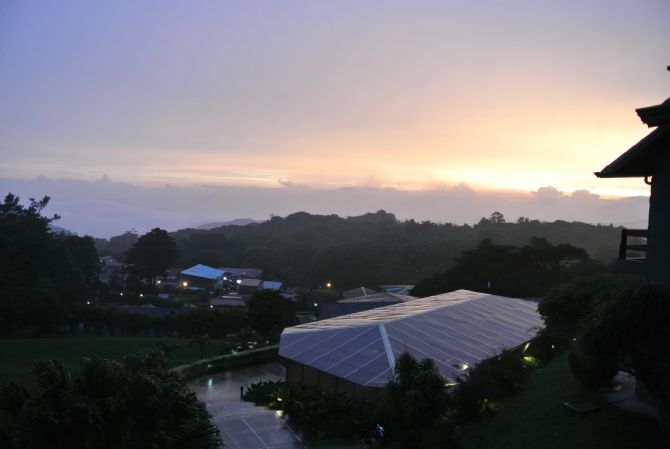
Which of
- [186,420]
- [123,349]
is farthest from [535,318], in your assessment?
[123,349]

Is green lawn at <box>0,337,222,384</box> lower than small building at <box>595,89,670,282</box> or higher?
lower

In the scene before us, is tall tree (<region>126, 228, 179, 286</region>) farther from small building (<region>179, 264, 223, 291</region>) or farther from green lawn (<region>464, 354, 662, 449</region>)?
green lawn (<region>464, 354, 662, 449</region>)

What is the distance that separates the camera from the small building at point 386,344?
47.5ft

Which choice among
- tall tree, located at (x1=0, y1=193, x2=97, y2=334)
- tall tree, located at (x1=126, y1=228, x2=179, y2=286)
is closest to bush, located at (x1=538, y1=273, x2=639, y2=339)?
tall tree, located at (x1=0, y1=193, x2=97, y2=334)

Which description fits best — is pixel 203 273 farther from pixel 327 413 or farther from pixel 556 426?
pixel 556 426

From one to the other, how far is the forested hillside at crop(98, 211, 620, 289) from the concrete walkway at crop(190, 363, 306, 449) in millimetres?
48717

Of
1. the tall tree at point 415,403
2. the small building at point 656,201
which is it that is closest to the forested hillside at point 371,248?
the tall tree at point 415,403

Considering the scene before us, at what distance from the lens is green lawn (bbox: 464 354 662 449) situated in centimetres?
760

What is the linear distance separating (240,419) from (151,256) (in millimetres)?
55996

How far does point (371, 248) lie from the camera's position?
79875 mm

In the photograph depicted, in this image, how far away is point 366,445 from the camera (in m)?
11.9

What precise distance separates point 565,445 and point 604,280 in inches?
237

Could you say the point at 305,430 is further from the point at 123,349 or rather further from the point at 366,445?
the point at 123,349

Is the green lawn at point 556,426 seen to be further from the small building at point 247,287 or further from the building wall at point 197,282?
the building wall at point 197,282
